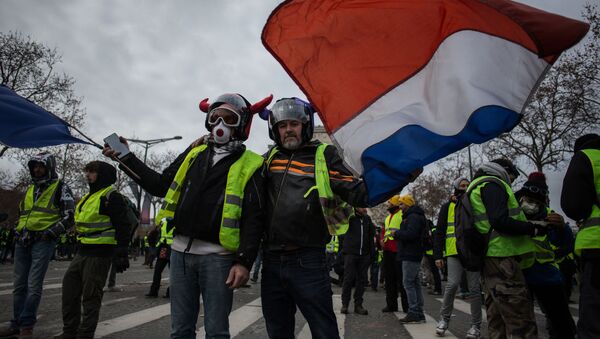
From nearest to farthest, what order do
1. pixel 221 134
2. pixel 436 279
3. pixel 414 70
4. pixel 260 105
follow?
pixel 414 70 → pixel 221 134 → pixel 260 105 → pixel 436 279

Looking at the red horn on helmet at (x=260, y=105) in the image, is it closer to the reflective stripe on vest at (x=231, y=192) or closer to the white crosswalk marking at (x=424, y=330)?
the reflective stripe on vest at (x=231, y=192)

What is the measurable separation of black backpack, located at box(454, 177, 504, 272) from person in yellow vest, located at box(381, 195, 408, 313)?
324 centimetres

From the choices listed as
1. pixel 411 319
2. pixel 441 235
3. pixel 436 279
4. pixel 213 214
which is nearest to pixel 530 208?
pixel 441 235

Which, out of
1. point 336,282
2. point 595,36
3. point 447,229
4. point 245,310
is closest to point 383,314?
point 447,229

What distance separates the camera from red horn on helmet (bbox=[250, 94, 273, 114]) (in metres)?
3.27

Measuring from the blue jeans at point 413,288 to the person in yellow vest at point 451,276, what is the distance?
0.43m

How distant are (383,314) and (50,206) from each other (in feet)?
19.0

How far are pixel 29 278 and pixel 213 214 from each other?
3551 millimetres

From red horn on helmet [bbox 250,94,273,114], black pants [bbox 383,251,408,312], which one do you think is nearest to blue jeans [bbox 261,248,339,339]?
red horn on helmet [bbox 250,94,273,114]

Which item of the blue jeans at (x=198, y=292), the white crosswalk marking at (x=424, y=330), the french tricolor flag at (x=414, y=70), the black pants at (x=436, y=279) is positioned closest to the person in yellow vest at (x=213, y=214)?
the blue jeans at (x=198, y=292)

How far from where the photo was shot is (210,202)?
2865mm

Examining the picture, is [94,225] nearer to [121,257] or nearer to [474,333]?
[121,257]

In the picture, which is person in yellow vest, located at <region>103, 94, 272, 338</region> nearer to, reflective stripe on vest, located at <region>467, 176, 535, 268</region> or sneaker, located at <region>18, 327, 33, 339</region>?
reflective stripe on vest, located at <region>467, 176, 535, 268</region>

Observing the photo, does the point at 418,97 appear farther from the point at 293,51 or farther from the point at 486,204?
the point at 486,204
